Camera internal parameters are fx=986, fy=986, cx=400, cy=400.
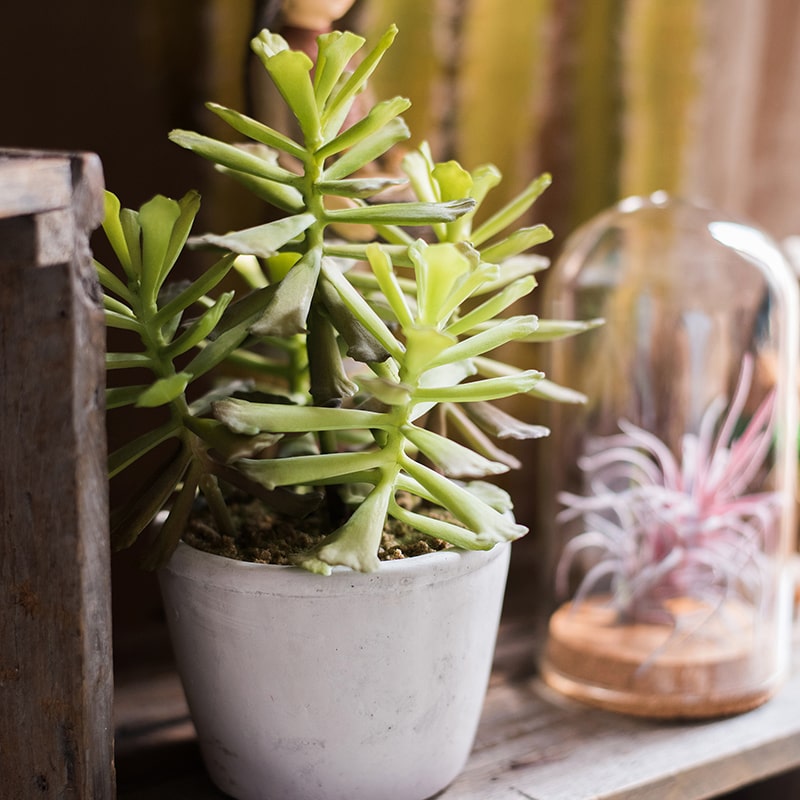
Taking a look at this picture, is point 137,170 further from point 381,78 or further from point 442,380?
point 442,380

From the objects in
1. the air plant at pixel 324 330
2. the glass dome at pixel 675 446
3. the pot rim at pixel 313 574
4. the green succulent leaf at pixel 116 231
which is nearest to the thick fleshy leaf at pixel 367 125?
the air plant at pixel 324 330

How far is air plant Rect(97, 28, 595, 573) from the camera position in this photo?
45 centimetres

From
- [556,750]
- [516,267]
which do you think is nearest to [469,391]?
[516,267]

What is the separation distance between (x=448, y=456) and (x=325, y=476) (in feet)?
0.19

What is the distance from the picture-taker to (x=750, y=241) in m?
0.75

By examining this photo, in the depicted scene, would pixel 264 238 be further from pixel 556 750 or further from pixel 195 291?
pixel 556 750

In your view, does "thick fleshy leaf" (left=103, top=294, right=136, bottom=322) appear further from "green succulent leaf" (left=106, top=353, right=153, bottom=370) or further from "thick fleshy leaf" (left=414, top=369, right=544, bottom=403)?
"thick fleshy leaf" (left=414, top=369, right=544, bottom=403)

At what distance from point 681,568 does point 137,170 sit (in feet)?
1.56

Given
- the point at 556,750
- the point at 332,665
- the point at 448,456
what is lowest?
the point at 556,750

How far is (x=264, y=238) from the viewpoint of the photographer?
17.5 inches

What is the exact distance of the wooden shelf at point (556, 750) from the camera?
0.56 m

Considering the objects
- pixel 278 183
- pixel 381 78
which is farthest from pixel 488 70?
pixel 278 183

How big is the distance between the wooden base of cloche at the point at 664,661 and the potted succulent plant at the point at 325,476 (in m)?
0.18

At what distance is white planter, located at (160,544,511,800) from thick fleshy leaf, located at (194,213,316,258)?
0.49ft
